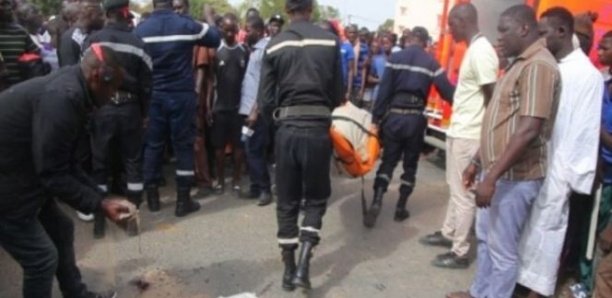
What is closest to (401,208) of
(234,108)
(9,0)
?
(234,108)

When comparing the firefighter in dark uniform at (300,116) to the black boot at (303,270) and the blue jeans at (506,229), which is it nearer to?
the black boot at (303,270)

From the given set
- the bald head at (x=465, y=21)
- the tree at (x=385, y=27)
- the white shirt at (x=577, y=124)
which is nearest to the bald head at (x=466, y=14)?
the bald head at (x=465, y=21)

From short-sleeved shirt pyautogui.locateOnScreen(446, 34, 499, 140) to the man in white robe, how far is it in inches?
24.0

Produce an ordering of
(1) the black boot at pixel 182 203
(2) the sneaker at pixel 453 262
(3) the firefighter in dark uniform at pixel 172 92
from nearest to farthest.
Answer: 1. (2) the sneaker at pixel 453 262
2. (3) the firefighter in dark uniform at pixel 172 92
3. (1) the black boot at pixel 182 203

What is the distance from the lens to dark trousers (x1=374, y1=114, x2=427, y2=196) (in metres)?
5.21

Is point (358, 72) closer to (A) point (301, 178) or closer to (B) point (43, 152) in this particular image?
(A) point (301, 178)

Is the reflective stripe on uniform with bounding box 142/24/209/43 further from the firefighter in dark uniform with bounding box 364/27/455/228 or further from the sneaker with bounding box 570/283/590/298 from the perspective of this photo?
the sneaker with bounding box 570/283/590/298

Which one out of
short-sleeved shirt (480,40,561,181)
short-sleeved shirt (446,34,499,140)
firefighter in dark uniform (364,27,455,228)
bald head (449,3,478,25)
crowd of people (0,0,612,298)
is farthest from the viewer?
firefighter in dark uniform (364,27,455,228)

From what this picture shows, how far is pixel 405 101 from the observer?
5.17 meters

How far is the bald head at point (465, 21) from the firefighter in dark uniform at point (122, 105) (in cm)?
253

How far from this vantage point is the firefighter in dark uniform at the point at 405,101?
16.8 feet

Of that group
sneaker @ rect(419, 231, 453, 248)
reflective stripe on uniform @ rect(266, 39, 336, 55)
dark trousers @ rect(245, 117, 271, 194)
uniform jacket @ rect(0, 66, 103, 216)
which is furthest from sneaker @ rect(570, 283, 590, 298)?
uniform jacket @ rect(0, 66, 103, 216)

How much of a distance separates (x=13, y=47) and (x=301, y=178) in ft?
8.77

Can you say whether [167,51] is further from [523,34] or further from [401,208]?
[523,34]
